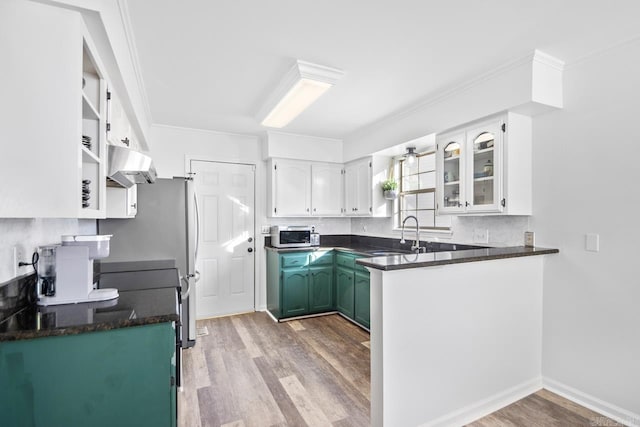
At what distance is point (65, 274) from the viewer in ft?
5.24

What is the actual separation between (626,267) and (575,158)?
788 millimetres

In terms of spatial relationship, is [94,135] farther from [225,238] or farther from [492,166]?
[225,238]

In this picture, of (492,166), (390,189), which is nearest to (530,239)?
(492,166)

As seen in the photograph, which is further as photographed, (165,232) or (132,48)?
(165,232)

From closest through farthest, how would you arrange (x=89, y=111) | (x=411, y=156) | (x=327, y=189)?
(x=89, y=111), (x=411, y=156), (x=327, y=189)

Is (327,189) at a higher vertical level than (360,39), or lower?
lower

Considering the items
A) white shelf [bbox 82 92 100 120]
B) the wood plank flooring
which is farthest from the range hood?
the wood plank flooring

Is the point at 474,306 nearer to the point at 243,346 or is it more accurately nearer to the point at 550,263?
the point at 550,263

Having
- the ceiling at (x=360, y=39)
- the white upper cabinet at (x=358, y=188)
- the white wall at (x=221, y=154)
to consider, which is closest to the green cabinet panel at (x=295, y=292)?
the white wall at (x=221, y=154)

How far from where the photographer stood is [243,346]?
3.27 metres

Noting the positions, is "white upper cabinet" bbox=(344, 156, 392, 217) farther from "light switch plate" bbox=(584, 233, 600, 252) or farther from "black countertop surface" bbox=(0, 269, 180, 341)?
"black countertop surface" bbox=(0, 269, 180, 341)

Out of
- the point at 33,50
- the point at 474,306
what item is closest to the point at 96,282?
the point at 33,50

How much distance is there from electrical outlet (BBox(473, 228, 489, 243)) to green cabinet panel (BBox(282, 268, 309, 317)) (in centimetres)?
202

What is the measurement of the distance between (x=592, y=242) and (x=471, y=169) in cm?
96
